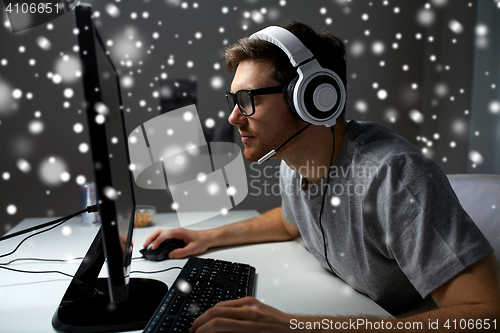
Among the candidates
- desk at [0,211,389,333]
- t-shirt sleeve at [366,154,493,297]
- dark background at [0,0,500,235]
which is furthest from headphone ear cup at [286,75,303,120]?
dark background at [0,0,500,235]

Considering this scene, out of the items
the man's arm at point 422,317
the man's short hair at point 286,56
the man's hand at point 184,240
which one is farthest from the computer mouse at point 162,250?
the man's short hair at point 286,56

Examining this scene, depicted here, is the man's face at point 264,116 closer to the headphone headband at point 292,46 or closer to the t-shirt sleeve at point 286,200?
the headphone headband at point 292,46

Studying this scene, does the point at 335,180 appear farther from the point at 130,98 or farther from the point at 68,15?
the point at 68,15

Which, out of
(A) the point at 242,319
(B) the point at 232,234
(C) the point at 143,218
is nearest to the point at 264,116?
(B) the point at 232,234

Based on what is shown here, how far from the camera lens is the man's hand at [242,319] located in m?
0.54

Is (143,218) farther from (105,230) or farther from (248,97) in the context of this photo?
(105,230)

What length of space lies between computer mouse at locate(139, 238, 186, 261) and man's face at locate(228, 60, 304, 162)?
1.10 ft

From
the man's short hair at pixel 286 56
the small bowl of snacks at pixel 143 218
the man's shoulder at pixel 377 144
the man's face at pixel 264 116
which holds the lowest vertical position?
the small bowl of snacks at pixel 143 218

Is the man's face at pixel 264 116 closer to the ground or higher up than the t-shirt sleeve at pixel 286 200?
higher up

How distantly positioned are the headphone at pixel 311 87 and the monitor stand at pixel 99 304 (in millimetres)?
505

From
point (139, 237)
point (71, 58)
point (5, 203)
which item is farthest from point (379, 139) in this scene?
point (5, 203)

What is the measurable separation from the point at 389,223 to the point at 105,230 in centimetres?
50

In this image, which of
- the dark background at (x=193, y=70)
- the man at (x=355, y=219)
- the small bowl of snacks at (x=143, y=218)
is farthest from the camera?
the dark background at (x=193, y=70)

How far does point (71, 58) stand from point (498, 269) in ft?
5.71
